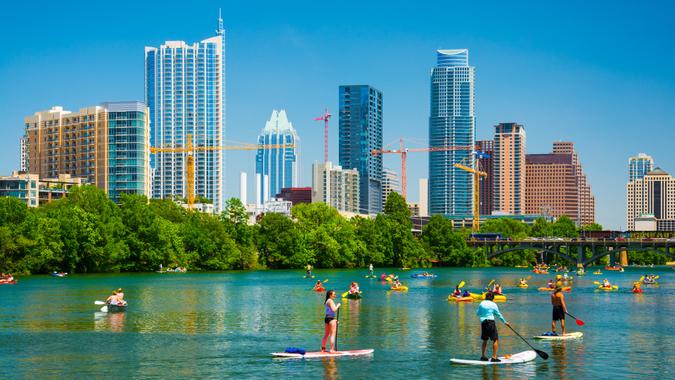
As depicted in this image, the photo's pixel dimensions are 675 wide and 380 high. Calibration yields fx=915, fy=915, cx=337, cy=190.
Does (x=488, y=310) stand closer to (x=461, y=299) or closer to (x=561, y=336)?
(x=561, y=336)

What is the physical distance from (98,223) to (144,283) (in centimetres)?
3473

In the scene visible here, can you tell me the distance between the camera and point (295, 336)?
5412cm

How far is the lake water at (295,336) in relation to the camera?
1601 inches

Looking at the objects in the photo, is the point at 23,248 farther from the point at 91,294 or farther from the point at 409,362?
the point at 409,362

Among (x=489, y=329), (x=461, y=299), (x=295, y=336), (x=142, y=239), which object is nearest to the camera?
(x=489, y=329)

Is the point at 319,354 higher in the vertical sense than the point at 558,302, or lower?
lower

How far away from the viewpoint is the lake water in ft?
133

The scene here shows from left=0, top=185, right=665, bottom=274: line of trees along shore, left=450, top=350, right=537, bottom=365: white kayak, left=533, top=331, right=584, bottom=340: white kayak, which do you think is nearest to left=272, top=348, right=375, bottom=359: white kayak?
left=450, top=350, right=537, bottom=365: white kayak

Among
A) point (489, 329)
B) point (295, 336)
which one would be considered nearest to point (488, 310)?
point (489, 329)

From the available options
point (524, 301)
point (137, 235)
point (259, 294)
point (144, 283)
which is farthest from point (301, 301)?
point (137, 235)

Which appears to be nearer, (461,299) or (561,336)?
(561,336)

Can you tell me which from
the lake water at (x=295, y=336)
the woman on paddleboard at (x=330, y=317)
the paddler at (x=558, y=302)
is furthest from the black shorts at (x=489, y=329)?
the paddler at (x=558, y=302)

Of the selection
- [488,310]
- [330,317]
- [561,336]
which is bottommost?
[561,336]

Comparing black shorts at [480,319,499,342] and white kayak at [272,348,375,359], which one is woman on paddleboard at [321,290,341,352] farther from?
black shorts at [480,319,499,342]
